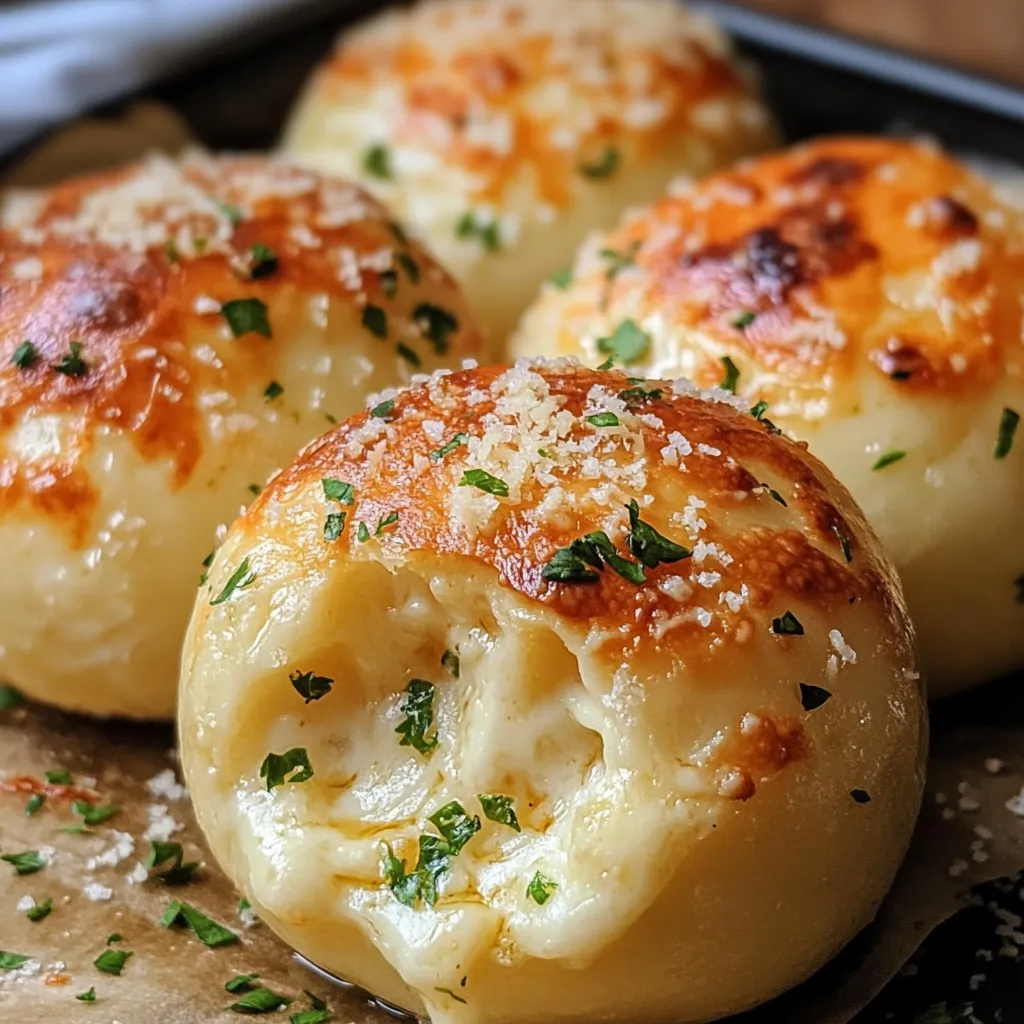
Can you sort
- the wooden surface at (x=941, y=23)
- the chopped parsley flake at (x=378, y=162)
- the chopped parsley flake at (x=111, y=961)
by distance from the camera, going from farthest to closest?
the wooden surface at (x=941, y=23) < the chopped parsley flake at (x=378, y=162) < the chopped parsley flake at (x=111, y=961)

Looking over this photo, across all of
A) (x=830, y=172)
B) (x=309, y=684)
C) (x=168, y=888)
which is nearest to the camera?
(x=309, y=684)

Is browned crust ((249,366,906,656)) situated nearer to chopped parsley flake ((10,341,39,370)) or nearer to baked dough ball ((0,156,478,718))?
baked dough ball ((0,156,478,718))

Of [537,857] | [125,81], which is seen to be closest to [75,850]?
[537,857]

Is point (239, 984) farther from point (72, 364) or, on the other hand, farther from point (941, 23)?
point (941, 23)

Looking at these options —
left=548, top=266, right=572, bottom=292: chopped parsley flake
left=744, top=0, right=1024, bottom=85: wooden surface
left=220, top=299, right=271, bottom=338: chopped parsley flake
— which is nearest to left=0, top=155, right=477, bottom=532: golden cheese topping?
left=220, top=299, right=271, bottom=338: chopped parsley flake

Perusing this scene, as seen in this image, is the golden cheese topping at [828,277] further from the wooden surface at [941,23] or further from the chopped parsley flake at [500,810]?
the wooden surface at [941,23]

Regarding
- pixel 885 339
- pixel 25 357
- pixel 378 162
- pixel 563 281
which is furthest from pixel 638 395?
pixel 378 162

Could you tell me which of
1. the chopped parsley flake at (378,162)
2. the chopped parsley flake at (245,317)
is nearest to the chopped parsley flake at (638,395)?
the chopped parsley flake at (245,317)

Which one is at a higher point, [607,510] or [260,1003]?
[607,510]
